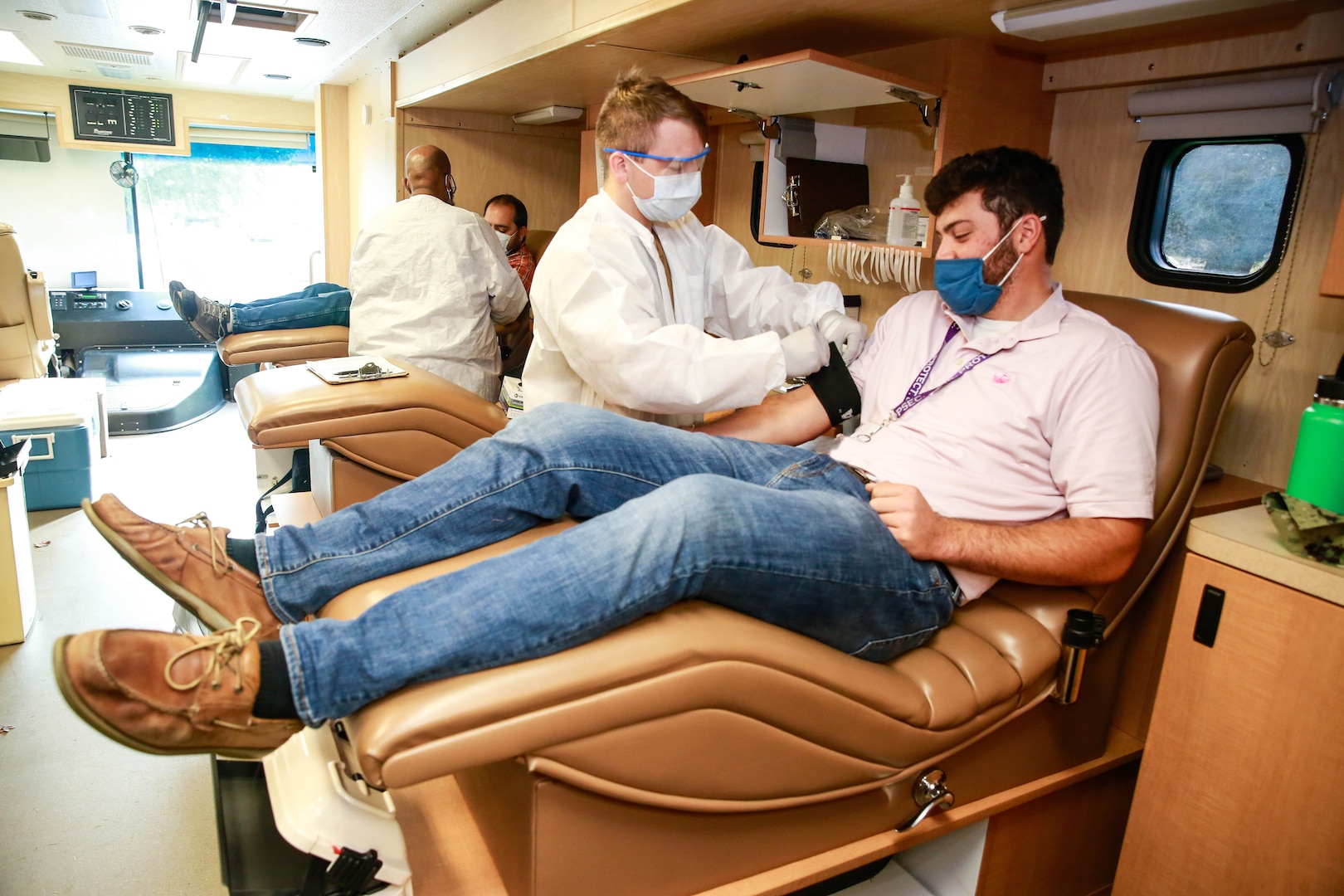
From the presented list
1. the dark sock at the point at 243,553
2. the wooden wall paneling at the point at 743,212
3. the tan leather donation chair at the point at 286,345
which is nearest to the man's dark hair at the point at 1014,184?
the wooden wall paneling at the point at 743,212

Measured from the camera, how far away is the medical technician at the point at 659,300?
203cm

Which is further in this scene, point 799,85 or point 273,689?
point 799,85

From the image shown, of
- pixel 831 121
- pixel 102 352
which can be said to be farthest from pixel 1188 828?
pixel 102 352

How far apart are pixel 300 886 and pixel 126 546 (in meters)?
0.62

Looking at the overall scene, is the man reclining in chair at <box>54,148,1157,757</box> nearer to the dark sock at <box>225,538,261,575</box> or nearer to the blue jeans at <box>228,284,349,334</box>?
the dark sock at <box>225,538,261,575</box>

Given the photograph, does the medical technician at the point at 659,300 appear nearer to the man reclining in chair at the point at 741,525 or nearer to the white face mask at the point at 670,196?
the white face mask at the point at 670,196

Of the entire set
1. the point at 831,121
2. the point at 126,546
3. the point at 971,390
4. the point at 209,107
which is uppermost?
the point at 209,107

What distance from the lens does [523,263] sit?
172 inches

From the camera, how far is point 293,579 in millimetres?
1547

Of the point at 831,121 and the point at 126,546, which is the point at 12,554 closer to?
the point at 126,546

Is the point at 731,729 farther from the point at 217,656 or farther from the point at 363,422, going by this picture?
the point at 363,422

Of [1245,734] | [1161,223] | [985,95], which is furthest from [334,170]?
[1245,734]

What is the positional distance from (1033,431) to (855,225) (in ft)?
3.95

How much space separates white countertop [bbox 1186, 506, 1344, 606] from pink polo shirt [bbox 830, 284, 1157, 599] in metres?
0.10
